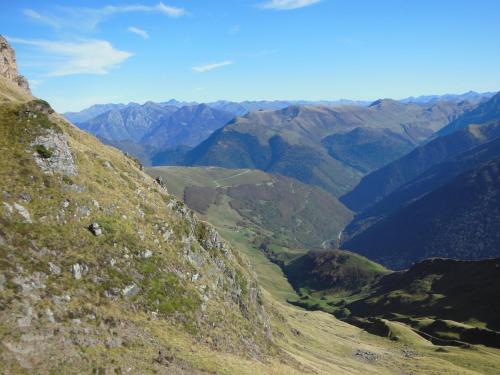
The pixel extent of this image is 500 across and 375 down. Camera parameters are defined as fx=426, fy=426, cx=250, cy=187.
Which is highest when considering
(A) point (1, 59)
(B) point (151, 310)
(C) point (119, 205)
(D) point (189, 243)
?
(A) point (1, 59)

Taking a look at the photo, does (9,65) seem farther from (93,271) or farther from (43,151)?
(93,271)

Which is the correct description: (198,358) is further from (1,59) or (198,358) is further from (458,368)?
(1,59)

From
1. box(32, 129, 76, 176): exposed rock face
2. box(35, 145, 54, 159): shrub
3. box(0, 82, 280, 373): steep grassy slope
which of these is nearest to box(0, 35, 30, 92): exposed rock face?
box(0, 82, 280, 373): steep grassy slope

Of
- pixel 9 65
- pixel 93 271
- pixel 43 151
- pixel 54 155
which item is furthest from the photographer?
pixel 9 65

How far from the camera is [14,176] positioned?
2206 inches

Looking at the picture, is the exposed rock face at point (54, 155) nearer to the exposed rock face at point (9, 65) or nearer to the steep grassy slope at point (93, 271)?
the steep grassy slope at point (93, 271)

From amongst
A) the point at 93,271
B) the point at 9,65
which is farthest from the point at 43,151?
the point at 9,65

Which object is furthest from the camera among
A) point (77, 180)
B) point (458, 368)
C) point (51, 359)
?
point (458, 368)

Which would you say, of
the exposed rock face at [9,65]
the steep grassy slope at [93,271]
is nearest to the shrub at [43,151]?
the steep grassy slope at [93,271]

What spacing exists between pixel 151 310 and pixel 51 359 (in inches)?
663

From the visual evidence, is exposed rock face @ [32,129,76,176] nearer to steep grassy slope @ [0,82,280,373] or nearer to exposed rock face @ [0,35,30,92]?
steep grassy slope @ [0,82,280,373]

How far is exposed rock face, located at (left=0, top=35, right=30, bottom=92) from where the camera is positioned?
461 feet

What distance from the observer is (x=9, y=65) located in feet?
477

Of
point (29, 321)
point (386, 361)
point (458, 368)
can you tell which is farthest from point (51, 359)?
point (458, 368)
